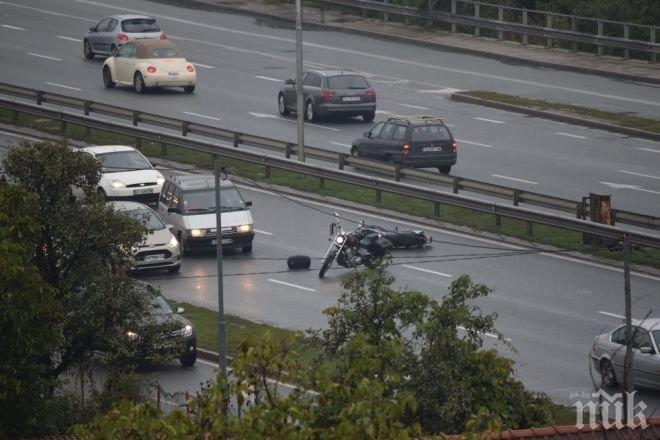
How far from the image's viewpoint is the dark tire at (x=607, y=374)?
21.9 m

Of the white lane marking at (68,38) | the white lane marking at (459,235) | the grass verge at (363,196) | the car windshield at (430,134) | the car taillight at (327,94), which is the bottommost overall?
the white lane marking at (459,235)

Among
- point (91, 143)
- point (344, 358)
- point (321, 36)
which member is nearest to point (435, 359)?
point (344, 358)

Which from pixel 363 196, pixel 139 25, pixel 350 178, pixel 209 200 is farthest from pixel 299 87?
pixel 139 25

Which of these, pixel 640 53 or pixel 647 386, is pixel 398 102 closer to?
pixel 640 53

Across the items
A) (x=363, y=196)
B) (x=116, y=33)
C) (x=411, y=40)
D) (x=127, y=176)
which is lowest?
(x=363, y=196)

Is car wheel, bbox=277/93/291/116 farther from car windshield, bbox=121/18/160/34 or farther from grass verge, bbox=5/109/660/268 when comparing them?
car windshield, bbox=121/18/160/34

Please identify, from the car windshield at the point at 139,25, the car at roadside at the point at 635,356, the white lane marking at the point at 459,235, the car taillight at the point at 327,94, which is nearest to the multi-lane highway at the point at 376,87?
the car taillight at the point at 327,94

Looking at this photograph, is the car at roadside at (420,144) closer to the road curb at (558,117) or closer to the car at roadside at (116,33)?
the road curb at (558,117)

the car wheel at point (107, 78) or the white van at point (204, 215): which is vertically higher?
the car wheel at point (107, 78)

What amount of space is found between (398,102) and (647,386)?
24.7 m

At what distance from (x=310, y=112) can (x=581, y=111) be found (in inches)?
308

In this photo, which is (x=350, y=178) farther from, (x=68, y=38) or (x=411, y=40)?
(x=68, y=38)

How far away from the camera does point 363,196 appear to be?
35.4 m

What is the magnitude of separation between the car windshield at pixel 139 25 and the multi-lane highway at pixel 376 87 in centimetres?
166
